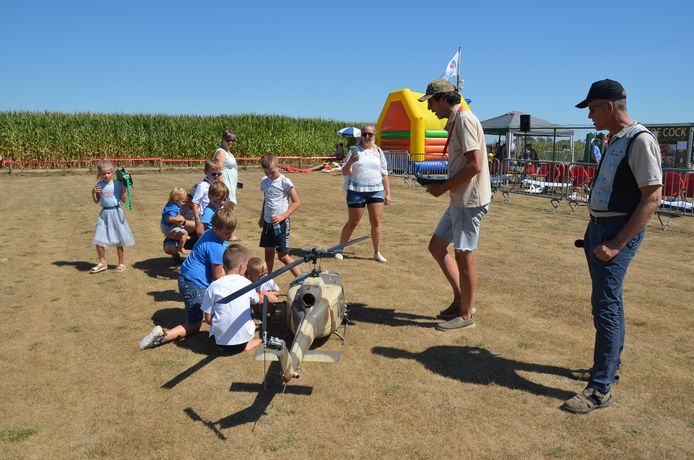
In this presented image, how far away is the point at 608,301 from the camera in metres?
3.57

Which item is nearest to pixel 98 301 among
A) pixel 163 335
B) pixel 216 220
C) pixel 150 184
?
pixel 163 335

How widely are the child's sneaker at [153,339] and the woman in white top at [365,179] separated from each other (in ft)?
11.7

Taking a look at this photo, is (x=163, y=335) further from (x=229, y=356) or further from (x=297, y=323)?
(x=297, y=323)

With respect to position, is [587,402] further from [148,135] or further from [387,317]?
[148,135]

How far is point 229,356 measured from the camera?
462cm

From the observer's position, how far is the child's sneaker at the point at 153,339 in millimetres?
4738

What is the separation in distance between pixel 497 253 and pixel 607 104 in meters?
5.31

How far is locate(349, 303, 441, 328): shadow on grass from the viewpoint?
5.40m

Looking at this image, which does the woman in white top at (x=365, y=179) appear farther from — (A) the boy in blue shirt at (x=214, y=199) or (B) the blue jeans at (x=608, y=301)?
(B) the blue jeans at (x=608, y=301)

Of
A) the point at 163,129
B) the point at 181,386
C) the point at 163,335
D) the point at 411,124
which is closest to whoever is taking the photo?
the point at 181,386

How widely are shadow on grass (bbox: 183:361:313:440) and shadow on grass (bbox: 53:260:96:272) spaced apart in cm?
461

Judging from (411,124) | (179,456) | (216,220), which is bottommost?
(179,456)

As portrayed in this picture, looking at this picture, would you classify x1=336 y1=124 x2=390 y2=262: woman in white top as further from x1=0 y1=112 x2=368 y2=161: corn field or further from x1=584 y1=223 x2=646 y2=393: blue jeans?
x1=0 y1=112 x2=368 y2=161: corn field

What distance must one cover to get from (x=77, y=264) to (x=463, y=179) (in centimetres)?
616
